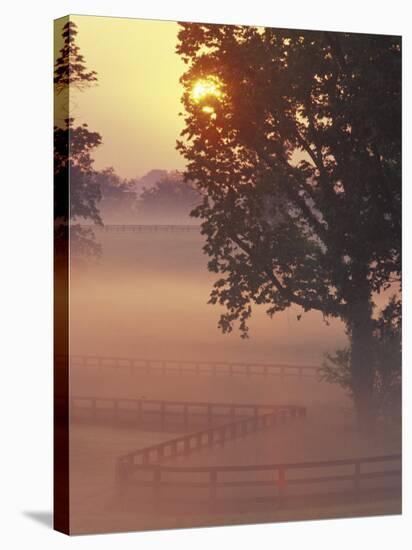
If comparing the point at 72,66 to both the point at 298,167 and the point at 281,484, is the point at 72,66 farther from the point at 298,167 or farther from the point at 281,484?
the point at 281,484

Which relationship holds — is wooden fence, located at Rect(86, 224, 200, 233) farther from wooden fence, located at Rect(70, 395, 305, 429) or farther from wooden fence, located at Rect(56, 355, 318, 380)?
wooden fence, located at Rect(70, 395, 305, 429)

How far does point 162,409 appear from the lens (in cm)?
1462

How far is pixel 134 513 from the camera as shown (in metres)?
14.6

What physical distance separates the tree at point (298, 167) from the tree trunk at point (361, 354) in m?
0.01

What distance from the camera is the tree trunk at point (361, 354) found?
15.8 m

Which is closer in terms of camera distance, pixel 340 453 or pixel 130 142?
pixel 130 142

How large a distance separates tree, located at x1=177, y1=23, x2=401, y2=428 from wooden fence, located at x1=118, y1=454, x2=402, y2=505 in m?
0.49

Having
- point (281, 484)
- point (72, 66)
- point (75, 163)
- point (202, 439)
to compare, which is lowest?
point (281, 484)

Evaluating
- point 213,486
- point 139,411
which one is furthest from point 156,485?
point 139,411

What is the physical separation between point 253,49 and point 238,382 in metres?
2.92

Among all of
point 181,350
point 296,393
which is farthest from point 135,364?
point 296,393

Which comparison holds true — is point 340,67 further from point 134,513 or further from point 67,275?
point 134,513

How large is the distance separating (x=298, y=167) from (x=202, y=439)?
2601mm

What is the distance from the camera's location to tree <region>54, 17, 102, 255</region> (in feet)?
46.8
